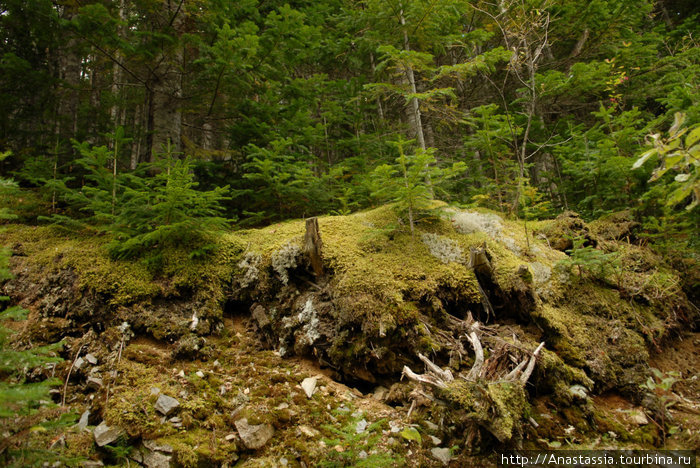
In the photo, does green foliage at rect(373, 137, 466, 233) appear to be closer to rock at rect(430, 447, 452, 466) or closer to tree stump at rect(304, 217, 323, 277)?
tree stump at rect(304, 217, 323, 277)

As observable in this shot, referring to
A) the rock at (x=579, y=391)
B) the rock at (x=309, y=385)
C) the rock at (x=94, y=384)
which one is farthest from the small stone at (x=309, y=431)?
the rock at (x=579, y=391)

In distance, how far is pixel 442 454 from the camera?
2465mm

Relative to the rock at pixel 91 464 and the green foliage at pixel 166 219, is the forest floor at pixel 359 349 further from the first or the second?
the green foliage at pixel 166 219

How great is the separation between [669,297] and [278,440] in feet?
17.7

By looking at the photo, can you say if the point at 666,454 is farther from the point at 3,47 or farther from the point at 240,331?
the point at 3,47

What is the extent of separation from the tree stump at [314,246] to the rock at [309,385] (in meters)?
1.27

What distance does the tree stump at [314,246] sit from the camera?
12.6 ft

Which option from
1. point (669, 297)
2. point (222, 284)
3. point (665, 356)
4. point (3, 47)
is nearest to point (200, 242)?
point (222, 284)

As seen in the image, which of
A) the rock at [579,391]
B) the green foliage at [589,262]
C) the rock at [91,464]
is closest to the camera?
the rock at [91,464]

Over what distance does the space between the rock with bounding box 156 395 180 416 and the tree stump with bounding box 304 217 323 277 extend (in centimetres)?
199

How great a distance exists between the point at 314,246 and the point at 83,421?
2.62 meters

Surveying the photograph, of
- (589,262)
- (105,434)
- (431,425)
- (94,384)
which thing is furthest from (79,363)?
(589,262)

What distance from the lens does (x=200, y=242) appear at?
423cm

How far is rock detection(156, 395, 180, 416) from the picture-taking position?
253 cm
